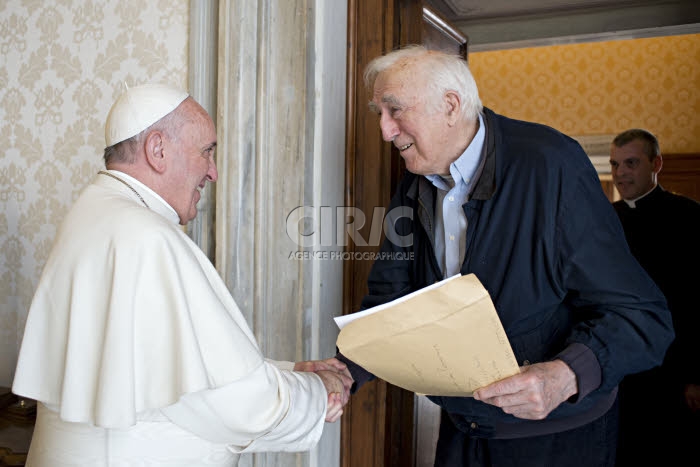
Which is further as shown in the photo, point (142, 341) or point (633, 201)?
point (633, 201)

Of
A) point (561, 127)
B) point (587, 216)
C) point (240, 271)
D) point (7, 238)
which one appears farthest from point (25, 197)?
point (561, 127)

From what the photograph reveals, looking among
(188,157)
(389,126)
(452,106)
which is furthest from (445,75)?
(188,157)

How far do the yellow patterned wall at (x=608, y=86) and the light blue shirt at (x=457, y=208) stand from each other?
5.86m

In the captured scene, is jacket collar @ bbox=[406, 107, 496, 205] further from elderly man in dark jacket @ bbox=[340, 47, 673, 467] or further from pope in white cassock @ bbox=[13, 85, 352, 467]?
pope in white cassock @ bbox=[13, 85, 352, 467]

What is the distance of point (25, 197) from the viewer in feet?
8.59

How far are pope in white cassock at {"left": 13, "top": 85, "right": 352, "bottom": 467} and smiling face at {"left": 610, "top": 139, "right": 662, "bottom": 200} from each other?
2.77 meters

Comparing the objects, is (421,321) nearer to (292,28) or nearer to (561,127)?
(292,28)

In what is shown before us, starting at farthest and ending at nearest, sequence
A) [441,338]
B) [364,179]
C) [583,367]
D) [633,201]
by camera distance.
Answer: [633,201] < [364,179] < [583,367] < [441,338]

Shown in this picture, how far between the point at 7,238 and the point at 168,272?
1749 millimetres

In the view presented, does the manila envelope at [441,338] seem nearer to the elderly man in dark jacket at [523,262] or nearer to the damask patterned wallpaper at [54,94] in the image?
the elderly man in dark jacket at [523,262]

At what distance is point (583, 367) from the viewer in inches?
56.2

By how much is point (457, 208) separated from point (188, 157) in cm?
78

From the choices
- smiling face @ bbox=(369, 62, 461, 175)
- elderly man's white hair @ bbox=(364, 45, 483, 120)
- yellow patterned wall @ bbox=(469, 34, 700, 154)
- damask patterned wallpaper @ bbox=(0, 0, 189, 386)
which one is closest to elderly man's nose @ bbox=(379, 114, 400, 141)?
smiling face @ bbox=(369, 62, 461, 175)

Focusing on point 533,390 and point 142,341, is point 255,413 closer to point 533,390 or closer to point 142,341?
point 142,341
